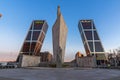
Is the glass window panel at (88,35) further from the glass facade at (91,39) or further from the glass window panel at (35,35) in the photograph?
the glass window panel at (35,35)

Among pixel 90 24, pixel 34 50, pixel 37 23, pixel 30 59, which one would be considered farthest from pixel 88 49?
pixel 30 59

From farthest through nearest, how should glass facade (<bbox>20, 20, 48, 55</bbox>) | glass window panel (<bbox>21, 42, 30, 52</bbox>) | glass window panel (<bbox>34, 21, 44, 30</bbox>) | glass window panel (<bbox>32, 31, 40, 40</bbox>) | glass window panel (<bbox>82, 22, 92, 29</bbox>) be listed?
glass window panel (<bbox>34, 21, 44, 30</bbox>), glass window panel (<bbox>82, 22, 92, 29</bbox>), glass window panel (<bbox>32, 31, 40, 40</bbox>), glass window panel (<bbox>21, 42, 30, 52</bbox>), glass facade (<bbox>20, 20, 48, 55</bbox>)

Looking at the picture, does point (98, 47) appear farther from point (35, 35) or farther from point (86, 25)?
point (35, 35)

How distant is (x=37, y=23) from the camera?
309ft

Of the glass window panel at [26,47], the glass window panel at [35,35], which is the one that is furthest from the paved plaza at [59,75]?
the glass window panel at [35,35]

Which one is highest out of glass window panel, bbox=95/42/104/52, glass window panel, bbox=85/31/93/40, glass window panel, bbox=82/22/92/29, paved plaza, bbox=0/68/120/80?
glass window panel, bbox=82/22/92/29

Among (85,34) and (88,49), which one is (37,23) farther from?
(88,49)

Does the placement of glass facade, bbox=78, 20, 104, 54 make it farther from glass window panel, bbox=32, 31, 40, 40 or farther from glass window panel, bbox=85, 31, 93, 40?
glass window panel, bbox=32, 31, 40, 40

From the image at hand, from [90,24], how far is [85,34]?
40.1 ft

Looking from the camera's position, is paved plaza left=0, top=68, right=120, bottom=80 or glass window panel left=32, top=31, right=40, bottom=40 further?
glass window panel left=32, top=31, right=40, bottom=40

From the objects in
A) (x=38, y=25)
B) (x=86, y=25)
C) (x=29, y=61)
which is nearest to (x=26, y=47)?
(x=38, y=25)

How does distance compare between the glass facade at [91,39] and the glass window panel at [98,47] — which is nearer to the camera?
the glass facade at [91,39]

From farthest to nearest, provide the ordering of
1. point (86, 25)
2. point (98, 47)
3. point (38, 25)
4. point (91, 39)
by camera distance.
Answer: point (38, 25) → point (86, 25) → point (91, 39) → point (98, 47)

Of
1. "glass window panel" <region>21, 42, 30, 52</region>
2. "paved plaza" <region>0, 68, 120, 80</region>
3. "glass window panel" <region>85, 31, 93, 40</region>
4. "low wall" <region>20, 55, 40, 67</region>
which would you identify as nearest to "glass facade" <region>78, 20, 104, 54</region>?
"glass window panel" <region>85, 31, 93, 40</region>
